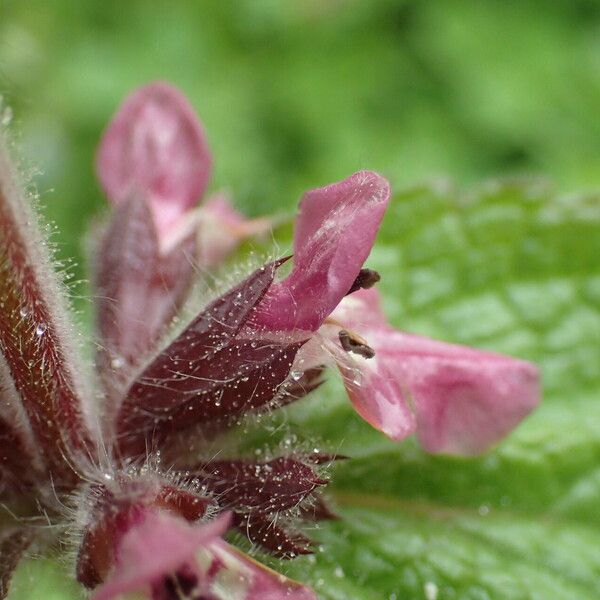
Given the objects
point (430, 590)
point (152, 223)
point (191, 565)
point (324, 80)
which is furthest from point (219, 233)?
point (324, 80)

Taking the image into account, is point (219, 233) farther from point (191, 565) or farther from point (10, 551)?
point (191, 565)

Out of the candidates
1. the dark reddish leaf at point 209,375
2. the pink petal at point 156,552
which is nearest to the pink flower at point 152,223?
the dark reddish leaf at point 209,375

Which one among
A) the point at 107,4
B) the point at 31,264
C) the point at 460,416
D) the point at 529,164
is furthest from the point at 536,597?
the point at 107,4

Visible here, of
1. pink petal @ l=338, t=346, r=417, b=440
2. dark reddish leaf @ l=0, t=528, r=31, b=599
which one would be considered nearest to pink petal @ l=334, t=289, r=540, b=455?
pink petal @ l=338, t=346, r=417, b=440

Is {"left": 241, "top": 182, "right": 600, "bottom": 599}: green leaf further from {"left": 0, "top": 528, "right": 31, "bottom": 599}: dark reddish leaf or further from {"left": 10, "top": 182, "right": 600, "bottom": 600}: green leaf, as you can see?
{"left": 0, "top": 528, "right": 31, "bottom": 599}: dark reddish leaf

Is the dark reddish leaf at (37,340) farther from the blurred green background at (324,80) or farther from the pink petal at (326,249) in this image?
the blurred green background at (324,80)
